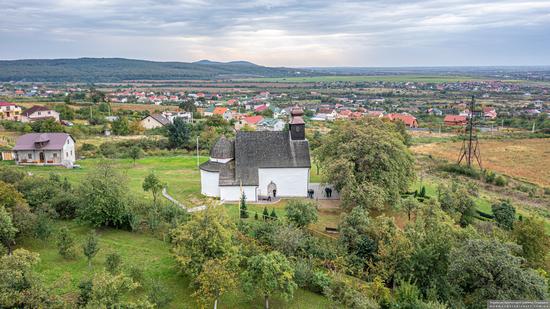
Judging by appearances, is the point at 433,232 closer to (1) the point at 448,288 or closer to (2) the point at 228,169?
(1) the point at 448,288

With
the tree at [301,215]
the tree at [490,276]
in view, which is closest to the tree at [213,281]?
the tree at [301,215]

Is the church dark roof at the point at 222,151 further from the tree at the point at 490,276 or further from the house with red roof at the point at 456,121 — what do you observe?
the house with red roof at the point at 456,121

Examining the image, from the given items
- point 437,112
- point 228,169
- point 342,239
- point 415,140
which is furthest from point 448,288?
point 437,112

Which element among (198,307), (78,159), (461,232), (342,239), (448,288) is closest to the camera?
(198,307)

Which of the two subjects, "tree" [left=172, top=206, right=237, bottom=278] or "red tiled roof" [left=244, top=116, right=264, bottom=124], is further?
"red tiled roof" [left=244, top=116, right=264, bottom=124]

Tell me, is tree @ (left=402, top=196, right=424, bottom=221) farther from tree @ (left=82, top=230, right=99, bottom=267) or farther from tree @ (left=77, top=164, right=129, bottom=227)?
tree @ (left=82, top=230, right=99, bottom=267)

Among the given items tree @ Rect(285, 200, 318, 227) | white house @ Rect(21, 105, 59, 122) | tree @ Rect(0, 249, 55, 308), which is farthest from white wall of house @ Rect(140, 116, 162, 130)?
tree @ Rect(0, 249, 55, 308)
